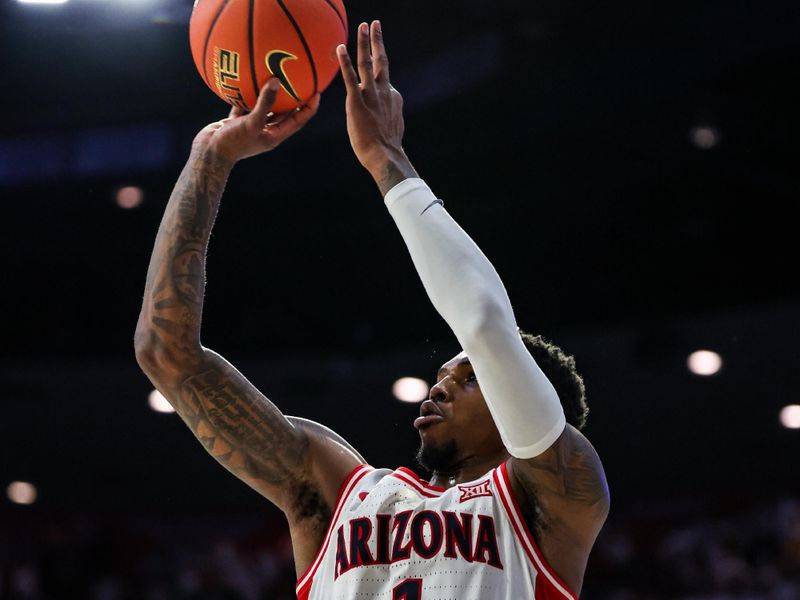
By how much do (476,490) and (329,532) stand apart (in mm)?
373

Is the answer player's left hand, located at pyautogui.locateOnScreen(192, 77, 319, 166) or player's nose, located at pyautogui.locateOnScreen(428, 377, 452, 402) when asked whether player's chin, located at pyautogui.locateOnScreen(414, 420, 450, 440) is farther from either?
player's left hand, located at pyautogui.locateOnScreen(192, 77, 319, 166)

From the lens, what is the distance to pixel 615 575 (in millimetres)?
8727

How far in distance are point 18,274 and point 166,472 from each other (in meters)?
2.63

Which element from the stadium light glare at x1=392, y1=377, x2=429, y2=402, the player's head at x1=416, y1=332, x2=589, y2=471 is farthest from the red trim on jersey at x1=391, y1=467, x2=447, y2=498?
the stadium light glare at x1=392, y1=377, x2=429, y2=402

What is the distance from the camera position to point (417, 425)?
9.36 ft

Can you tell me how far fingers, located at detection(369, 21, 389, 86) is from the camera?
2463 mm

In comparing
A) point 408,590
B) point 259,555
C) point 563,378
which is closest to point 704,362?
point 259,555

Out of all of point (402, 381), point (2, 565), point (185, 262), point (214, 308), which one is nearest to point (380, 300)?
point (402, 381)

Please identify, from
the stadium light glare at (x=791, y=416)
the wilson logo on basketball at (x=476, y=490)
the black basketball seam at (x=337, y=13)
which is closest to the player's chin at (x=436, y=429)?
the wilson logo on basketball at (x=476, y=490)

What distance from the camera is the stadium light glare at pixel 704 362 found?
912cm

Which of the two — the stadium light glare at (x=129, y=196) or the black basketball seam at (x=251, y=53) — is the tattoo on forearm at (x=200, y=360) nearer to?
the black basketball seam at (x=251, y=53)

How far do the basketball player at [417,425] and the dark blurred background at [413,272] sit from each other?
4831mm

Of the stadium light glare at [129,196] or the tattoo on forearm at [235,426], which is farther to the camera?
the stadium light glare at [129,196]

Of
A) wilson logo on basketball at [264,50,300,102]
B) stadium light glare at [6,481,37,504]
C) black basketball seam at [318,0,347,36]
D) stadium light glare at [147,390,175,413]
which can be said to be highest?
black basketball seam at [318,0,347,36]
